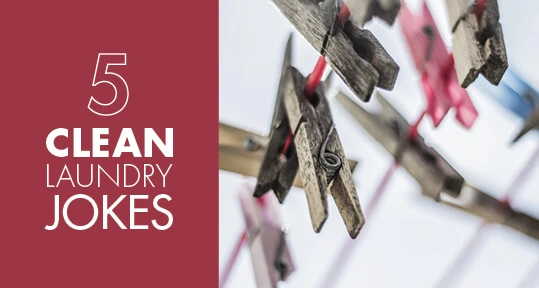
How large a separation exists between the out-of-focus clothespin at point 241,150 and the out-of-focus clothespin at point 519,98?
270mm

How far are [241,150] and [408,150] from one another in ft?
0.94

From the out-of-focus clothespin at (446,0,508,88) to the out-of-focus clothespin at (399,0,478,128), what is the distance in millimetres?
245

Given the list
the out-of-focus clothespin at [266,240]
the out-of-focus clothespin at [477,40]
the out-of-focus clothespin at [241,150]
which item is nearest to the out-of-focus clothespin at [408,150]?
the out-of-focus clothespin at [241,150]

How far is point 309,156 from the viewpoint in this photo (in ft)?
3.44

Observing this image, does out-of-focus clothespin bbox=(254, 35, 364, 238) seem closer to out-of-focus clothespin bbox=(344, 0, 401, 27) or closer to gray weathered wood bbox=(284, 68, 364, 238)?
gray weathered wood bbox=(284, 68, 364, 238)
